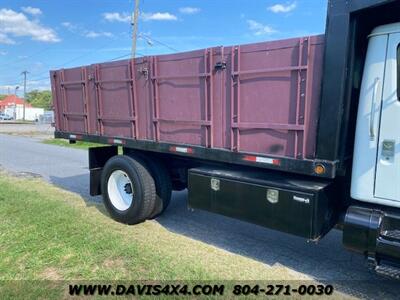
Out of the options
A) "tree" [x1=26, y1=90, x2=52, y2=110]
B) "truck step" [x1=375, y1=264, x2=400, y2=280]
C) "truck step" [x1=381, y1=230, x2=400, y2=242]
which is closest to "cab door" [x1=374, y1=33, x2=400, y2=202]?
"truck step" [x1=381, y1=230, x2=400, y2=242]

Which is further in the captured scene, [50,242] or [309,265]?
[50,242]

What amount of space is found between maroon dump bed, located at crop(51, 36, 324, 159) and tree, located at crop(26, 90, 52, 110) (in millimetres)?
117822

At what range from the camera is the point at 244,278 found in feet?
12.8

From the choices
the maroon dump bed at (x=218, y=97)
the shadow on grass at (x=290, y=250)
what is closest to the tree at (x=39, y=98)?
the maroon dump bed at (x=218, y=97)

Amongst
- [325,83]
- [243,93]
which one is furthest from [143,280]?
[325,83]

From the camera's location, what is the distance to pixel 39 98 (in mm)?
124875

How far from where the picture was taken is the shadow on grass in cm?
378

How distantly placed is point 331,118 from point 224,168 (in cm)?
158

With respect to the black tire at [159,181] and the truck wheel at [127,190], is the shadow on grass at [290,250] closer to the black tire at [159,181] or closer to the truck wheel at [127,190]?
the black tire at [159,181]

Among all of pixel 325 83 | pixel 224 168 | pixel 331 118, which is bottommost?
pixel 224 168

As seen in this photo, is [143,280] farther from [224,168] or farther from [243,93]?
[243,93]

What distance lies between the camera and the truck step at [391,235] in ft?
10.5

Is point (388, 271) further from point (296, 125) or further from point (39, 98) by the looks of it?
point (39, 98)

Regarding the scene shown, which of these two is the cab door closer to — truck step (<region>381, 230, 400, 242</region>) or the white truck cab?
the white truck cab
